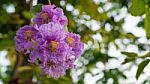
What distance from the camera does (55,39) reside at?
2.45ft

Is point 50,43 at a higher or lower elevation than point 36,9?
lower

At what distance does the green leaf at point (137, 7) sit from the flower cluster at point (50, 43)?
0.20 meters

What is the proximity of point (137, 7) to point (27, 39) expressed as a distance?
0.28 m

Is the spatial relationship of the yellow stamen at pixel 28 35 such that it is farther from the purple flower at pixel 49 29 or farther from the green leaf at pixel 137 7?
the green leaf at pixel 137 7

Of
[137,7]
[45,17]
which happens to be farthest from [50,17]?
[137,7]

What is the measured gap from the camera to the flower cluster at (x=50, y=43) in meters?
0.74

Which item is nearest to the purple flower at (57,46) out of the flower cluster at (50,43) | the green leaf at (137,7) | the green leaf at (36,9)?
the flower cluster at (50,43)

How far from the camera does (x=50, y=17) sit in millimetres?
782

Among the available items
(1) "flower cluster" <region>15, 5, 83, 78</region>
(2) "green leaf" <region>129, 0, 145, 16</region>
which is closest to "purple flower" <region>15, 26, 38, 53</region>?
(1) "flower cluster" <region>15, 5, 83, 78</region>

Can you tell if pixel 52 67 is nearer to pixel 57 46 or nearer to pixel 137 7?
pixel 57 46

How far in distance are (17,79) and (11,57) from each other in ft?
0.91

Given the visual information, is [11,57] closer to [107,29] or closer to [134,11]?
[107,29]

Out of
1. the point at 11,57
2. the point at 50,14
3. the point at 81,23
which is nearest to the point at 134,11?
the point at 50,14

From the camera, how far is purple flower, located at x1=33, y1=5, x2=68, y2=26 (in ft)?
2.54
